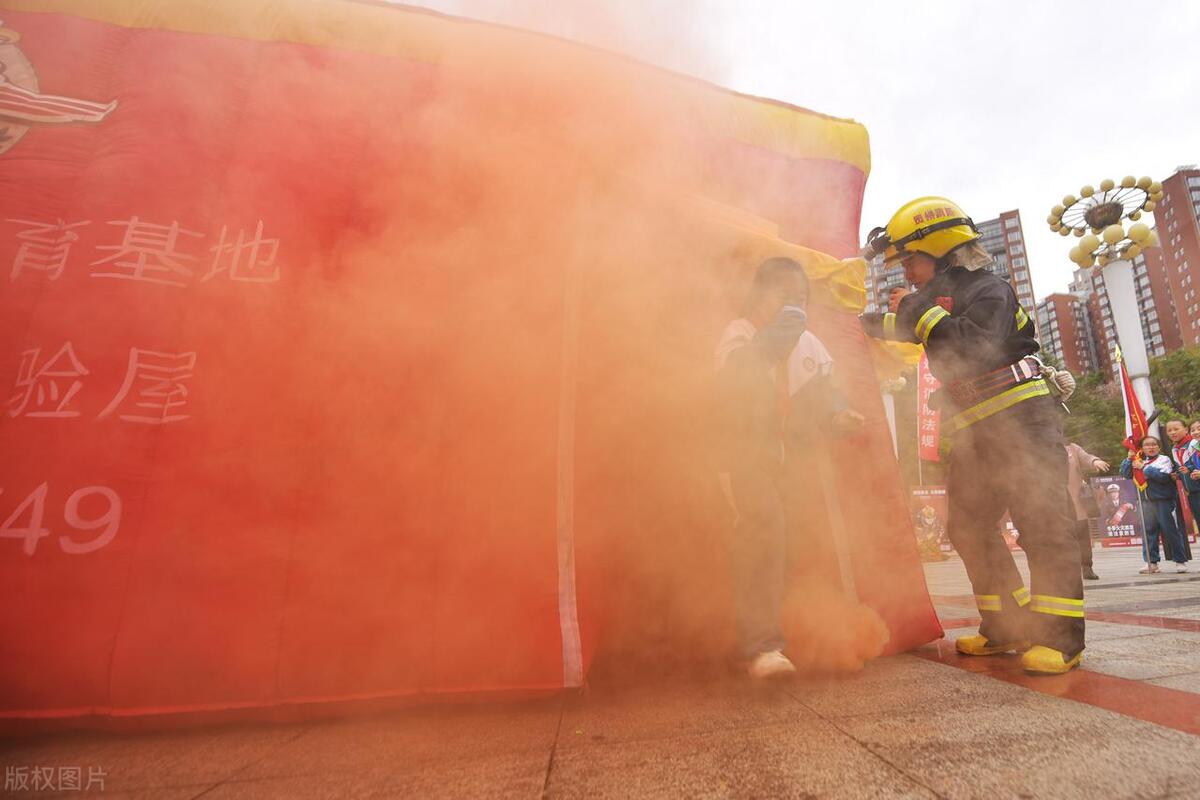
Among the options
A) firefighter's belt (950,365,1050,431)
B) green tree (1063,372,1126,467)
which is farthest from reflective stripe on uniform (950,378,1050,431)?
green tree (1063,372,1126,467)

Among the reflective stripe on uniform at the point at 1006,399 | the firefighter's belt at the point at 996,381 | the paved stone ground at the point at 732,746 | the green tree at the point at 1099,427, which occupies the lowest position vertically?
the paved stone ground at the point at 732,746

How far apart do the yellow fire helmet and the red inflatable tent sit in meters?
0.28

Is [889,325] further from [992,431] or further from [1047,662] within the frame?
[1047,662]

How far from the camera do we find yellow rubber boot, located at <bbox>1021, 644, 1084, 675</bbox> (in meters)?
1.87

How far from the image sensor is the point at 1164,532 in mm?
5766

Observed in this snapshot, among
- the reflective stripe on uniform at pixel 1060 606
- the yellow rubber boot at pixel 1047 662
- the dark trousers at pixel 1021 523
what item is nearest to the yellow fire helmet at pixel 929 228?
the dark trousers at pixel 1021 523

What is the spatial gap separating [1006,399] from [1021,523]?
474 mm

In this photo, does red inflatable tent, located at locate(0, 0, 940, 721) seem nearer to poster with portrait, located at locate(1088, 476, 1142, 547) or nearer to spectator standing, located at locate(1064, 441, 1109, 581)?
spectator standing, located at locate(1064, 441, 1109, 581)

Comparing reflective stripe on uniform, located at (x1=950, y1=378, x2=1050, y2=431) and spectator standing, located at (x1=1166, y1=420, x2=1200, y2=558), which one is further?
spectator standing, located at (x1=1166, y1=420, x2=1200, y2=558)

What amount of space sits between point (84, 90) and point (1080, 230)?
17337 mm

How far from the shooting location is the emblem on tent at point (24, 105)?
80.3 inches

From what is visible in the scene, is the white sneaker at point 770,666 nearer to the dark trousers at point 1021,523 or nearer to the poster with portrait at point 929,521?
the dark trousers at point 1021,523

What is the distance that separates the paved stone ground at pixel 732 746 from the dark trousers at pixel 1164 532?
5.16m

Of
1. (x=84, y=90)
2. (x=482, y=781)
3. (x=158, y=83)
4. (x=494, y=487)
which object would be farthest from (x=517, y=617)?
(x=84, y=90)
